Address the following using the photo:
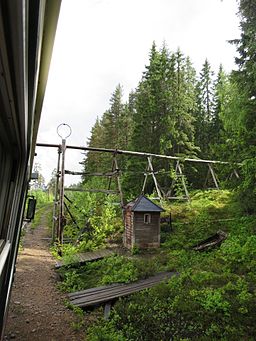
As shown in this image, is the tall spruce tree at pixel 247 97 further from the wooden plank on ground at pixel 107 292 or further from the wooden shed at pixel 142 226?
the wooden plank on ground at pixel 107 292

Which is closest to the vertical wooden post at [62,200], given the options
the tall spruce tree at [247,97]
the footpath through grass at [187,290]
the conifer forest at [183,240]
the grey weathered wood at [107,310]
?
the conifer forest at [183,240]

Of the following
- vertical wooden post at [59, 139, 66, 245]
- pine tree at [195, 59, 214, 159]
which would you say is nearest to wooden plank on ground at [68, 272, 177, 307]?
vertical wooden post at [59, 139, 66, 245]

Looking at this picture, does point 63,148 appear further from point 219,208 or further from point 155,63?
point 155,63

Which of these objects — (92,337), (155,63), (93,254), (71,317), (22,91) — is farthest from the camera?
(155,63)

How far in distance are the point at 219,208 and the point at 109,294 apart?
35.6ft

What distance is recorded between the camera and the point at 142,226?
13.0 meters

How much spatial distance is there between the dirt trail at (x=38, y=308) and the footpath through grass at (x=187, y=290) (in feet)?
1.64

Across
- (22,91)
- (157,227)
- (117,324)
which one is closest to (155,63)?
(157,227)

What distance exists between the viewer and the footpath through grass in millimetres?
5457

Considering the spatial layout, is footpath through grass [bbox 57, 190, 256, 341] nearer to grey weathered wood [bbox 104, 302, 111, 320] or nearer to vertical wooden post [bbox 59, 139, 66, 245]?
grey weathered wood [bbox 104, 302, 111, 320]

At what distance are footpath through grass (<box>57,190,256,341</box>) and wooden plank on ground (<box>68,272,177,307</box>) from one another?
28 centimetres

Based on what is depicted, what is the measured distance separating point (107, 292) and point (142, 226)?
5.84 m

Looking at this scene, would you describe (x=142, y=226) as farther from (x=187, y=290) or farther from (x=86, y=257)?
(x=187, y=290)

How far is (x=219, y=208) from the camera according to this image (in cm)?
1628
